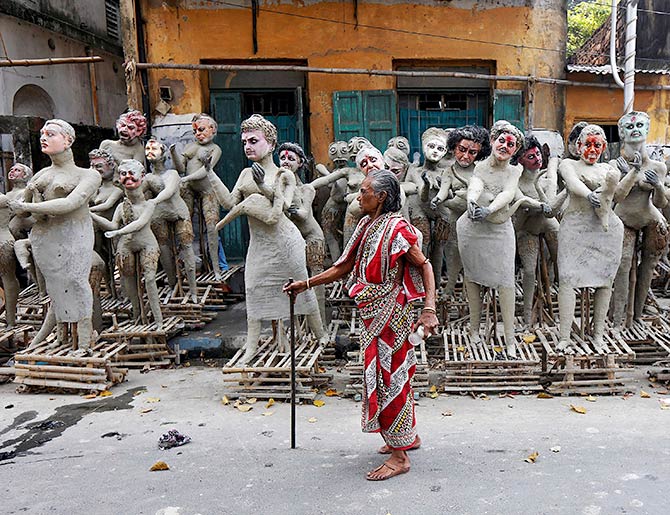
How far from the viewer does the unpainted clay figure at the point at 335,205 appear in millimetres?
7289

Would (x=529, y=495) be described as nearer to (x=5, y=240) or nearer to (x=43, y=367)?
(x=43, y=367)

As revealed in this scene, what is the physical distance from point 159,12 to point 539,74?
6071 millimetres

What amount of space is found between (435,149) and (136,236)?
334 cm

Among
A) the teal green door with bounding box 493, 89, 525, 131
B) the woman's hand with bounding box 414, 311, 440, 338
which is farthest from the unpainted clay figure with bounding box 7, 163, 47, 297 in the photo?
the teal green door with bounding box 493, 89, 525, 131

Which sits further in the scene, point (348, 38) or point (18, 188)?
point (348, 38)

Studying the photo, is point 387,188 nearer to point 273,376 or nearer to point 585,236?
point 273,376

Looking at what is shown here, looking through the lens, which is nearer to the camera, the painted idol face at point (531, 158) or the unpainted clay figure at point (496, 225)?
the unpainted clay figure at point (496, 225)

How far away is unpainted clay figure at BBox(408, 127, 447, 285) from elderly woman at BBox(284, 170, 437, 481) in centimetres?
303

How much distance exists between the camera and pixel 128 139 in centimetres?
739

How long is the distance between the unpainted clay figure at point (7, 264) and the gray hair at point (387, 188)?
4.69 metres

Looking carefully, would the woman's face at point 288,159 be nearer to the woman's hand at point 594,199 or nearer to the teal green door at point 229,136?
the woman's hand at point 594,199

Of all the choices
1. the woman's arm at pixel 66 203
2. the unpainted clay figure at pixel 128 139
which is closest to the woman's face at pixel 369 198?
the woman's arm at pixel 66 203

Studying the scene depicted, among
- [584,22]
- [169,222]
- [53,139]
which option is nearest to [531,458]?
[53,139]

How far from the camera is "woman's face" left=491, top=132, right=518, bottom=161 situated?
491cm
